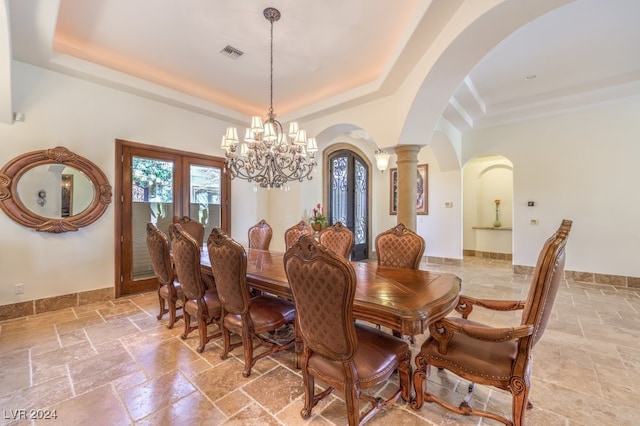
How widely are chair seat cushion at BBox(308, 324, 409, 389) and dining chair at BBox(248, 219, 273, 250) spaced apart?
2563 millimetres

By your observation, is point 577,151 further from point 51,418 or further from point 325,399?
point 51,418

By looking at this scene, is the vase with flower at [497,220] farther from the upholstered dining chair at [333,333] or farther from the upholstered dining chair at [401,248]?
the upholstered dining chair at [333,333]

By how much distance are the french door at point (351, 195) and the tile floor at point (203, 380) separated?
389 cm

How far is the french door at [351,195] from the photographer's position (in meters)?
6.60

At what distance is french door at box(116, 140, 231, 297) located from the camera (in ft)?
13.1

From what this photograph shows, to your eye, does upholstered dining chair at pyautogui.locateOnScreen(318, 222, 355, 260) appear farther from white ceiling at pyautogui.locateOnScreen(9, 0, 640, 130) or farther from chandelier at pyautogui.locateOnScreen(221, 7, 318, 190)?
white ceiling at pyautogui.locateOnScreen(9, 0, 640, 130)

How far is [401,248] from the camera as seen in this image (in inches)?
110

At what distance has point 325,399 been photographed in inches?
A: 72.5

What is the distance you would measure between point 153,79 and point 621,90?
23.8ft

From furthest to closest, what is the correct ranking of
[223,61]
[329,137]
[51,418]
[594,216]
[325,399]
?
[329,137], [594,216], [223,61], [325,399], [51,418]

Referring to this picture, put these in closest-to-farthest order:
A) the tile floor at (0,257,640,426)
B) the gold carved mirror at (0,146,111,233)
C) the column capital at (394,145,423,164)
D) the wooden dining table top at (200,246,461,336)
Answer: the wooden dining table top at (200,246,461,336)
the tile floor at (0,257,640,426)
the gold carved mirror at (0,146,111,233)
the column capital at (394,145,423,164)

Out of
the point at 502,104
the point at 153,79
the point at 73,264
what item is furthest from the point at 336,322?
the point at 502,104

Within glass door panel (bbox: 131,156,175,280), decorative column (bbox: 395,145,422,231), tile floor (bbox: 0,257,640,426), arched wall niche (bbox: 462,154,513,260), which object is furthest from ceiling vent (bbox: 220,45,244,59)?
arched wall niche (bbox: 462,154,513,260)

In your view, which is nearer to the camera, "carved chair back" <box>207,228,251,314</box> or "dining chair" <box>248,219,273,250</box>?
"carved chair back" <box>207,228,251,314</box>
